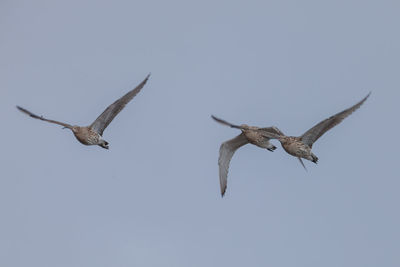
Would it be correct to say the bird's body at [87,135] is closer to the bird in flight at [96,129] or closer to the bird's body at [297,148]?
the bird in flight at [96,129]

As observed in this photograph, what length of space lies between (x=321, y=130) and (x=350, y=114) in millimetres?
2024

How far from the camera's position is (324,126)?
41.1 metres

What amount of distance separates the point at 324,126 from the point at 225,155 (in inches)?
281

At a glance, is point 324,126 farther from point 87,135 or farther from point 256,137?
point 87,135

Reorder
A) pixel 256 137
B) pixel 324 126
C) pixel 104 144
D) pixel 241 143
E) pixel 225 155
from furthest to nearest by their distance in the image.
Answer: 1. pixel 225 155
2. pixel 241 143
3. pixel 256 137
4. pixel 104 144
5. pixel 324 126

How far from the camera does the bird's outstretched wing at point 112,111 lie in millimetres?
41062

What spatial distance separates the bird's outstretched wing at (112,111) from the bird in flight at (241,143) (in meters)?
4.27

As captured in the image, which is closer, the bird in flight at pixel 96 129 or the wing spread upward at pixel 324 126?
the wing spread upward at pixel 324 126

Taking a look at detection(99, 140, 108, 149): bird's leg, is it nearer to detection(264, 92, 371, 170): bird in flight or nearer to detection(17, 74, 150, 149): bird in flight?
detection(17, 74, 150, 149): bird in flight

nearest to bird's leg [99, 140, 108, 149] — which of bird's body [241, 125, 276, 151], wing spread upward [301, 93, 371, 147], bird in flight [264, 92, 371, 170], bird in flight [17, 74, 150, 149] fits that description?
bird in flight [17, 74, 150, 149]

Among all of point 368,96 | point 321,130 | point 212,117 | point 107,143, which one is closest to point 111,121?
point 107,143

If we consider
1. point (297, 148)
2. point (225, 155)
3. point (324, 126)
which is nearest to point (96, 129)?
point (225, 155)

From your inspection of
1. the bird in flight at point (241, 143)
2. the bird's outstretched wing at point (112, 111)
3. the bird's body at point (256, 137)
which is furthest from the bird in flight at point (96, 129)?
the bird's body at point (256, 137)

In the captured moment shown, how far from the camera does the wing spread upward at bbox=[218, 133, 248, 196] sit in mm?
46625
